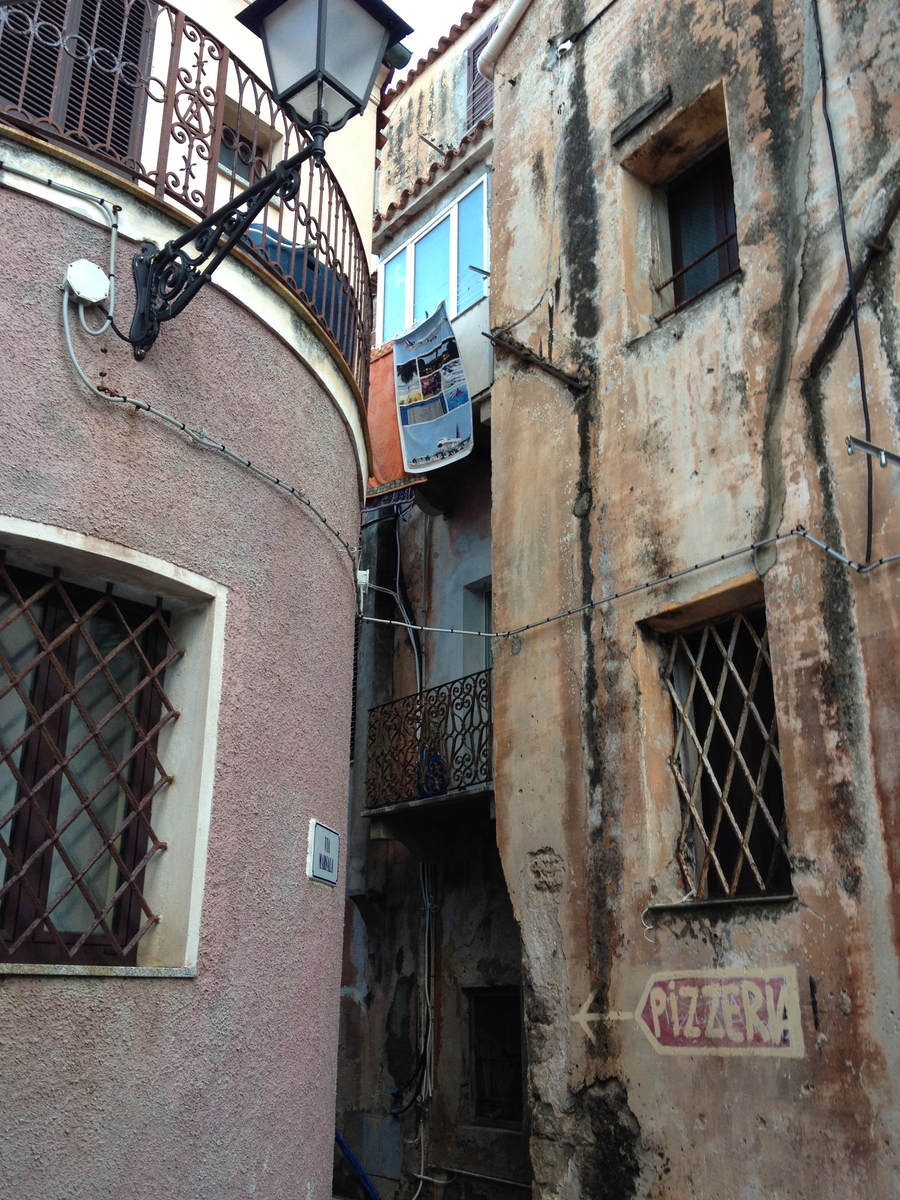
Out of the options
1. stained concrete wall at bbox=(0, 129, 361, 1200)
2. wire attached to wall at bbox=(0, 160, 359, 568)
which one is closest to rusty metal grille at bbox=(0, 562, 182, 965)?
stained concrete wall at bbox=(0, 129, 361, 1200)

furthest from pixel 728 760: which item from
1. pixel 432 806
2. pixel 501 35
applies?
pixel 501 35

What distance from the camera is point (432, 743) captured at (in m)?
11.3

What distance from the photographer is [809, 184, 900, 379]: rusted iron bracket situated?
6.63 m

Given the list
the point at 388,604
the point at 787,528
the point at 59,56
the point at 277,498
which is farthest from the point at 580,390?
the point at 388,604

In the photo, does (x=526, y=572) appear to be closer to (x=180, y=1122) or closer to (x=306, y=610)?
(x=306, y=610)

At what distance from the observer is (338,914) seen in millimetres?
5664

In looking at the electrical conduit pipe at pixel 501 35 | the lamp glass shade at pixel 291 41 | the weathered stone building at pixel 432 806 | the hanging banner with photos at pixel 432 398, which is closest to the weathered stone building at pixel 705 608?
the electrical conduit pipe at pixel 501 35

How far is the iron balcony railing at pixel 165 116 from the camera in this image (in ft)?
16.8

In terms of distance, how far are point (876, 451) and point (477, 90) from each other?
10.9m

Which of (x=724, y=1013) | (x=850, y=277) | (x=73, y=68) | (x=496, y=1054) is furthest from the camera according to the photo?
(x=496, y=1054)

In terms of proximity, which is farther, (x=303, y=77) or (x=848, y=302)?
(x=848, y=302)

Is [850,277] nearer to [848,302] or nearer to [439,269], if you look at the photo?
[848,302]

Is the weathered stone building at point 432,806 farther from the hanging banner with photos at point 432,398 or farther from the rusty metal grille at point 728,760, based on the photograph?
the rusty metal grille at point 728,760

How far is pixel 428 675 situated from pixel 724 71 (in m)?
6.88
